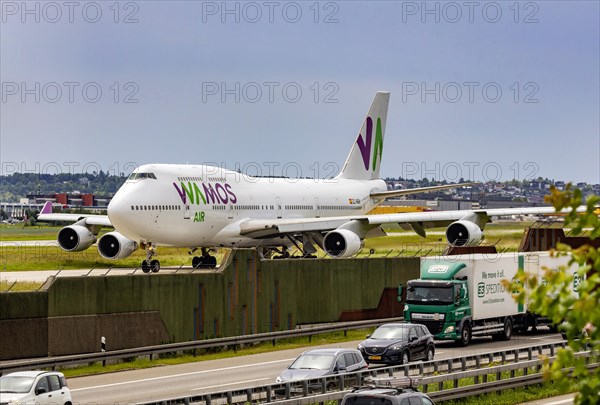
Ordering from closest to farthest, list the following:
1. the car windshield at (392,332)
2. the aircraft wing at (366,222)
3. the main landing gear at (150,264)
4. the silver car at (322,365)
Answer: the silver car at (322,365) < the car windshield at (392,332) < the main landing gear at (150,264) < the aircraft wing at (366,222)

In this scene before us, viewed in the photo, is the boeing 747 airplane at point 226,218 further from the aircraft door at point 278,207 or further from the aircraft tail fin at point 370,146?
the aircraft tail fin at point 370,146

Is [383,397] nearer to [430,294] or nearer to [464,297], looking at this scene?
[430,294]

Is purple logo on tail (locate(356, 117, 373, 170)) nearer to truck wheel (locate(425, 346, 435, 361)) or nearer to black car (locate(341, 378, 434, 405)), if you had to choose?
truck wheel (locate(425, 346, 435, 361))

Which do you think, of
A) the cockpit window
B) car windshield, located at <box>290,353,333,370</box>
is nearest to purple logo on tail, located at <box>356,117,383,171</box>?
the cockpit window

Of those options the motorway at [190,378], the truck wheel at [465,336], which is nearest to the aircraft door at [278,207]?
the motorway at [190,378]

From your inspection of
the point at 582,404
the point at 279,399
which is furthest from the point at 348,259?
the point at 582,404

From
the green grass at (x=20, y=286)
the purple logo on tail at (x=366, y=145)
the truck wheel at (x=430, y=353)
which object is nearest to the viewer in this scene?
the truck wheel at (x=430, y=353)

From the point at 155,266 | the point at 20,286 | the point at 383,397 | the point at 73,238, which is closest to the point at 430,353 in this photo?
the point at 383,397
